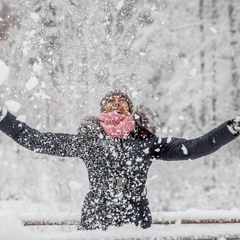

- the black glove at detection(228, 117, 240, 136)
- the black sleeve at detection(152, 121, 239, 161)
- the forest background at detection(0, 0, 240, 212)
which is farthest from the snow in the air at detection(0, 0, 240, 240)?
the black glove at detection(228, 117, 240, 136)

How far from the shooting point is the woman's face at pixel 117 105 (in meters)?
3.02

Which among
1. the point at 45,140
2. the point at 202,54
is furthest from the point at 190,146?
the point at 202,54

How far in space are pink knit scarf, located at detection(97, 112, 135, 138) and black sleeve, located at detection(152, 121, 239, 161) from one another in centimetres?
18

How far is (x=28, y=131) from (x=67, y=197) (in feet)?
27.2

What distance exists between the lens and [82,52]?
1284 cm

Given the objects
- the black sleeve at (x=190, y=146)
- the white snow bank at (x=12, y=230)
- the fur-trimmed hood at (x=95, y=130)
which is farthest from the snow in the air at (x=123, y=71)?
the white snow bank at (x=12, y=230)

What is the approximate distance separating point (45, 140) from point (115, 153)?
413mm

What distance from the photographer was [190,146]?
2.77 metres

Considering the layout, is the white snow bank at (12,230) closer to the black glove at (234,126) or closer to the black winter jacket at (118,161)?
the black winter jacket at (118,161)

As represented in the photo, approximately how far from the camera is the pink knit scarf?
283 cm

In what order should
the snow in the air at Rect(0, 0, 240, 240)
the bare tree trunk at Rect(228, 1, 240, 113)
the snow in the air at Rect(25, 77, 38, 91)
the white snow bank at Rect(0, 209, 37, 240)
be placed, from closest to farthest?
the white snow bank at Rect(0, 209, 37, 240) → the snow in the air at Rect(0, 0, 240, 240) → the snow in the air at Rect(25, 77, 38, 91) → the bare tree trunk at Rect(228, 1, 240, 113)

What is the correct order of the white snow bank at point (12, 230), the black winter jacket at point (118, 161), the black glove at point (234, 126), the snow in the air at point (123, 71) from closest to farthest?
the white snow bank at point (12, 230), the black glove at point (234, 126), the black winter jacket at point (118, 161), the snow in the air at point (123, 71)

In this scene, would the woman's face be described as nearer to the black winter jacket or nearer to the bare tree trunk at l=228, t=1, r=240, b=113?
the black winter jacket

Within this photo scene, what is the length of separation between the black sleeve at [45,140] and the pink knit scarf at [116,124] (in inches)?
6.2
